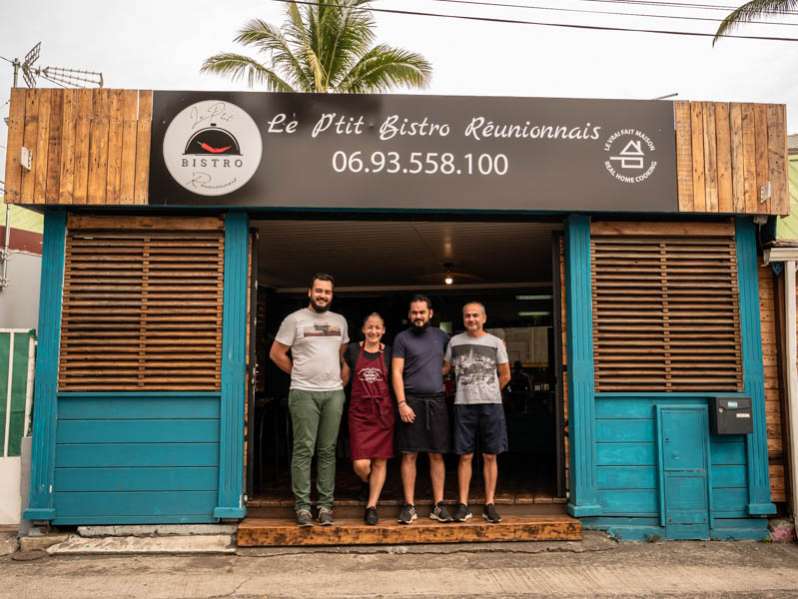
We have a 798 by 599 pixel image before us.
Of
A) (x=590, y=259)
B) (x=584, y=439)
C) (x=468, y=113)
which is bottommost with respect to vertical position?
(x=584, y=439)

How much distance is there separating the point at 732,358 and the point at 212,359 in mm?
4287

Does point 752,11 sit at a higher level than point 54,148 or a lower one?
higher

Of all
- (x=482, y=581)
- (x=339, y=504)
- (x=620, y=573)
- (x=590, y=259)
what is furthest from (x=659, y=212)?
(x=339, y=504)

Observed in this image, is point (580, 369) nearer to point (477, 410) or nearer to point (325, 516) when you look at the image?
point (477, 410)

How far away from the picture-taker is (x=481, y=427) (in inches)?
193

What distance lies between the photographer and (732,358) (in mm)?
5133

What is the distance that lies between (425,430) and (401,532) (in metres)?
0.79

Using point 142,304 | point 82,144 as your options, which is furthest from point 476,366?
point 82,144

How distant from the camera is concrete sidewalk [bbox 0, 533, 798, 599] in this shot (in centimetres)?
398

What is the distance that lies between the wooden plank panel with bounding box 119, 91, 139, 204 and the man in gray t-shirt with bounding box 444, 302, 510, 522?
286 centimetres

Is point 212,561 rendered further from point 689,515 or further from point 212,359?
point 689,515

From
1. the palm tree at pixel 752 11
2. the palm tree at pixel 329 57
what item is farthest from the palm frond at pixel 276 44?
the palm tree at pixel 752 11

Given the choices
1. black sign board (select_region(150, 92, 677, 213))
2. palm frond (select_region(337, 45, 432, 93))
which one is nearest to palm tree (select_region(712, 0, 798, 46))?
palm frond (select_region(337, 45, 432, 93))

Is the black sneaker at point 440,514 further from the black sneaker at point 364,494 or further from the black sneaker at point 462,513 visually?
the black sneaker at point 364,494
